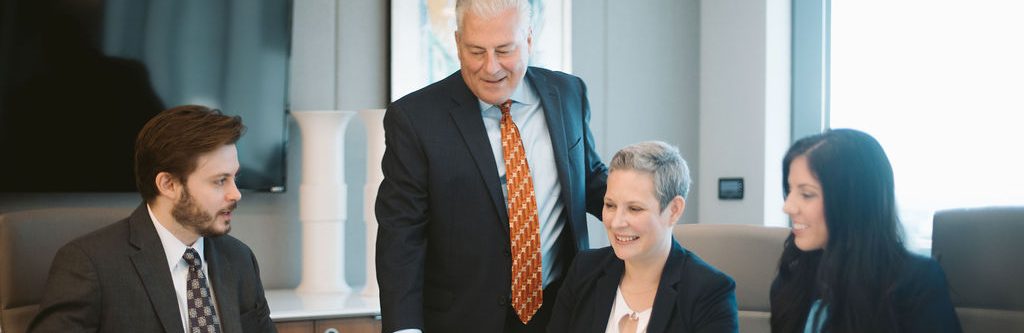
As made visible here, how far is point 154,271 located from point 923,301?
4.80ft

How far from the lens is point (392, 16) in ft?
13.0

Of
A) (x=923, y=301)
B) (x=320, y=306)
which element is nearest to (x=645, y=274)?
(x=923, y=301)

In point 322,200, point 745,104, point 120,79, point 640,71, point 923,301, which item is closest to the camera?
point 923,301

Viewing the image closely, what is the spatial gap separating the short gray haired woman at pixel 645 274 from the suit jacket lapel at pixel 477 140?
0.71 ft

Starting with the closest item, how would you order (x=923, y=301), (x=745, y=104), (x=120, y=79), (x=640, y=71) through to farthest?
(x=923, y=301) < (x=120, y=79) < (x=745, y=104) < (x=640, y=71)

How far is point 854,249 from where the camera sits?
2061mm

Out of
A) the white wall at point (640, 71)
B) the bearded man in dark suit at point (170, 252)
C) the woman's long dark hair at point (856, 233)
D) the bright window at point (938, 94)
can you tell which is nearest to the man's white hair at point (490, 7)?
the bearded man in dark suit at point (170, 252)

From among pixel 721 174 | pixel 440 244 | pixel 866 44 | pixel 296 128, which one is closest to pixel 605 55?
pixel 721 174

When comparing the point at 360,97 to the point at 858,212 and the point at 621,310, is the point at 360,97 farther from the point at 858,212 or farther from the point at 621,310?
the point at 858,212

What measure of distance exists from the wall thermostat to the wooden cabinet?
1.60 m

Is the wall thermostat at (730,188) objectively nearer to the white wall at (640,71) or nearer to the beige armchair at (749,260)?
the white wall at (640,71)

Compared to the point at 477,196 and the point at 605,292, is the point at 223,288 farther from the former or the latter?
the point at 605,292

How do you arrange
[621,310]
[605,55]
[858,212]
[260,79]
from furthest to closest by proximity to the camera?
[605,55]
[260,79]
[621,310]
[858,212]

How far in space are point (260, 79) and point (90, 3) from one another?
61 centimetres
